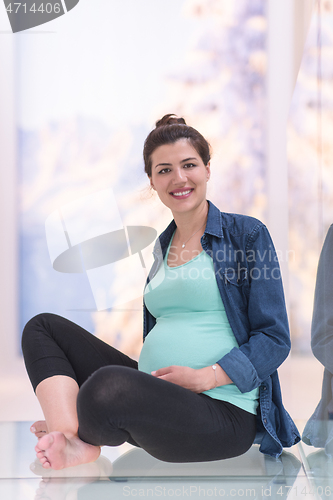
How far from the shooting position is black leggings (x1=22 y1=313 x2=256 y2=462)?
3.29 feet

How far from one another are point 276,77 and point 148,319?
3.41ft

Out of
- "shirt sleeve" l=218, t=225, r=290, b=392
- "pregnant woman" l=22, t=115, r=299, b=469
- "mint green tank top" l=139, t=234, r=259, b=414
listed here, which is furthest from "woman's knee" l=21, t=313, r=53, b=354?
"shirt sleeve" l=218, t=225, r=290, b=392

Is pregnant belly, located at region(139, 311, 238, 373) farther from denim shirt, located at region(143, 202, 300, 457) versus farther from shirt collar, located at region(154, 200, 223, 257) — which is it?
shirt collar, located at region(154, 200, 223, 257)

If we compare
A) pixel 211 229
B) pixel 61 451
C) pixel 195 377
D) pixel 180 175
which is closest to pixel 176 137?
pixel 180 175

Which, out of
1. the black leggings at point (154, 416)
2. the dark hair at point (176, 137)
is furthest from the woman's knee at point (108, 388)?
the dark hair at point (176, 137)

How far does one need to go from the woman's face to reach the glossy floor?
664 millimetres

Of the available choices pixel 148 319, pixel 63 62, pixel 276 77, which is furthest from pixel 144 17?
pixel 148 319

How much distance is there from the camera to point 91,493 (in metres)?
1.08

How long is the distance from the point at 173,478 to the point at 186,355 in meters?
0.29

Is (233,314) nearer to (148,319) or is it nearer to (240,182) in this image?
(148,319)

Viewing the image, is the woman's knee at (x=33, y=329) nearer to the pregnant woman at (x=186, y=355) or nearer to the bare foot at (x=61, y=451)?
the pregnant woman at (x=186, y=355)

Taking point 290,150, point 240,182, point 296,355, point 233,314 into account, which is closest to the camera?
point 233,314

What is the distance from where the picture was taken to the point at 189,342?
46.8 inches

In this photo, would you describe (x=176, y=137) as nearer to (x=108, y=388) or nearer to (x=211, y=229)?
(x=211, y=229)
